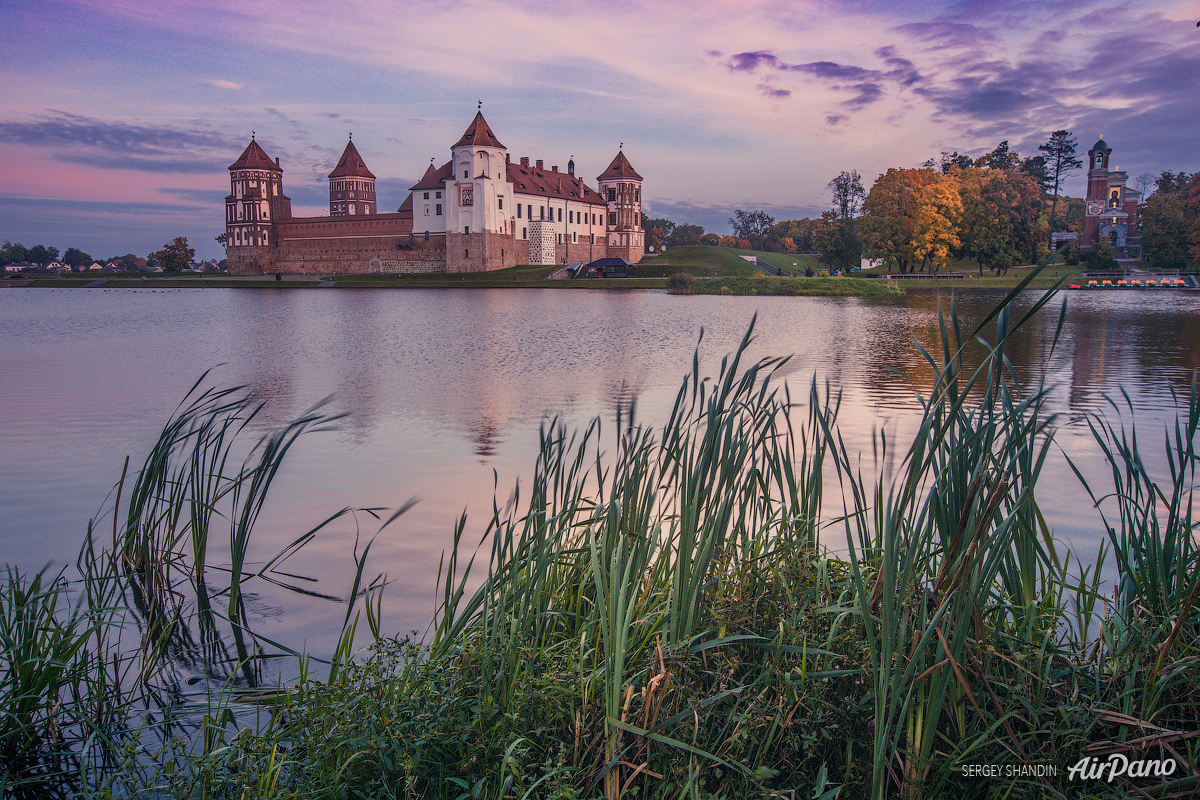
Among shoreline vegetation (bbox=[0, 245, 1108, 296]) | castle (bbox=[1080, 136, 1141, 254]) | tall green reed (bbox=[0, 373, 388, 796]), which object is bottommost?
tall green reed (bbox=[0, 373, 388, 796])

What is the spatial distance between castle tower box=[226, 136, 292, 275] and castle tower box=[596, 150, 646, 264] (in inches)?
1255

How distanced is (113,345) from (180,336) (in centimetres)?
249

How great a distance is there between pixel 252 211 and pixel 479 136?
24965mm

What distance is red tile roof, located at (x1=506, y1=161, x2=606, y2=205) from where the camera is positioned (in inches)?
2682

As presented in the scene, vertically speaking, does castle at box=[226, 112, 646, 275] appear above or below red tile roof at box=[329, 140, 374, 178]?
below

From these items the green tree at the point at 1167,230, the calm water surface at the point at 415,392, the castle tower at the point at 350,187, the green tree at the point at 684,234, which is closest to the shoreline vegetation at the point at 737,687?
the calm water surface at the point at 415,392

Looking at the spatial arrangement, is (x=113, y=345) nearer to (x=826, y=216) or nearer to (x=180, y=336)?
(x=180, y=336)

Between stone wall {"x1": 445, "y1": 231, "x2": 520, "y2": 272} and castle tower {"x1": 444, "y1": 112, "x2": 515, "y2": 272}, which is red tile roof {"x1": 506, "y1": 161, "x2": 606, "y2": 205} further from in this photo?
stone wall {"x1": 445, "y1": 231, "x2": 520, "y2": 272}

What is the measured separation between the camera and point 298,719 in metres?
1.90

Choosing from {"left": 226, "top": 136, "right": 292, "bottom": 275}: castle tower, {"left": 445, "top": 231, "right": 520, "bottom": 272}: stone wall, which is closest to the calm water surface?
{"left": 445, "top": 231, "right": 520, "bottom": 272}: stone wall

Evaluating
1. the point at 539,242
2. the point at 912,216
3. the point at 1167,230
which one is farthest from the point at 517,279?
the point at 1167,230

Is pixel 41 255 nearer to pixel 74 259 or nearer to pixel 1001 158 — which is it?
pixel 74 259

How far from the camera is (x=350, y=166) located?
80688mm

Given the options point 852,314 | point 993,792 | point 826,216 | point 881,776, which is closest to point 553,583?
point 881,776
